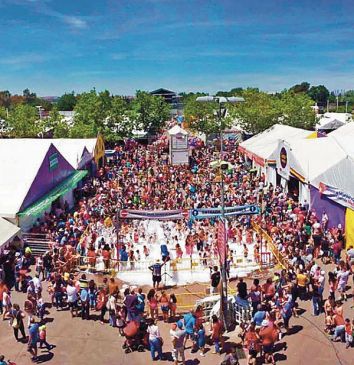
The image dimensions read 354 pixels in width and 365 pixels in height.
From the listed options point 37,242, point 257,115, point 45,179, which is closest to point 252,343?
point 37,242

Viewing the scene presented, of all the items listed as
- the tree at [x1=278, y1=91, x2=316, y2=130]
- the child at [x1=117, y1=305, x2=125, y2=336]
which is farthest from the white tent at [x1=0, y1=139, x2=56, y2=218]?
the tree at [x1=278, y1=91, x2=316, y2=130]

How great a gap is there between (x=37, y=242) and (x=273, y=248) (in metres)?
10.1

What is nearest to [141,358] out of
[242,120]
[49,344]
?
[49,344]

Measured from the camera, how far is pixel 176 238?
20.5 m

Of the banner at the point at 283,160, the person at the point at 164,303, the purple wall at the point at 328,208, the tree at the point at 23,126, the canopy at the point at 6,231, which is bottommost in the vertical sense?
the person at the point at 164,303

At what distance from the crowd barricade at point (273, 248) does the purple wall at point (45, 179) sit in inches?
415

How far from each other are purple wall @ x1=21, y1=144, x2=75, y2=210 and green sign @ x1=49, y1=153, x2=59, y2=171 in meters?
0.18

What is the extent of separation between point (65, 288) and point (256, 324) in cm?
630

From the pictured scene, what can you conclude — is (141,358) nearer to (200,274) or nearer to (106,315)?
(106,315)

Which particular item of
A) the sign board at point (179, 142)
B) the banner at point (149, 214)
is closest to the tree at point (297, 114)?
the sign board at point (179, 142)

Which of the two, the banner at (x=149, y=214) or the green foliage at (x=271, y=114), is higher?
the green foliage at (x=271, y=114)

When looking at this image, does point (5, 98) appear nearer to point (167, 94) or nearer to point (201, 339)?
point (167, 94)

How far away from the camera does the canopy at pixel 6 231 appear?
60.7ft

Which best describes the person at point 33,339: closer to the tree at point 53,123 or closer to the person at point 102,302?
the person at point 102,302
